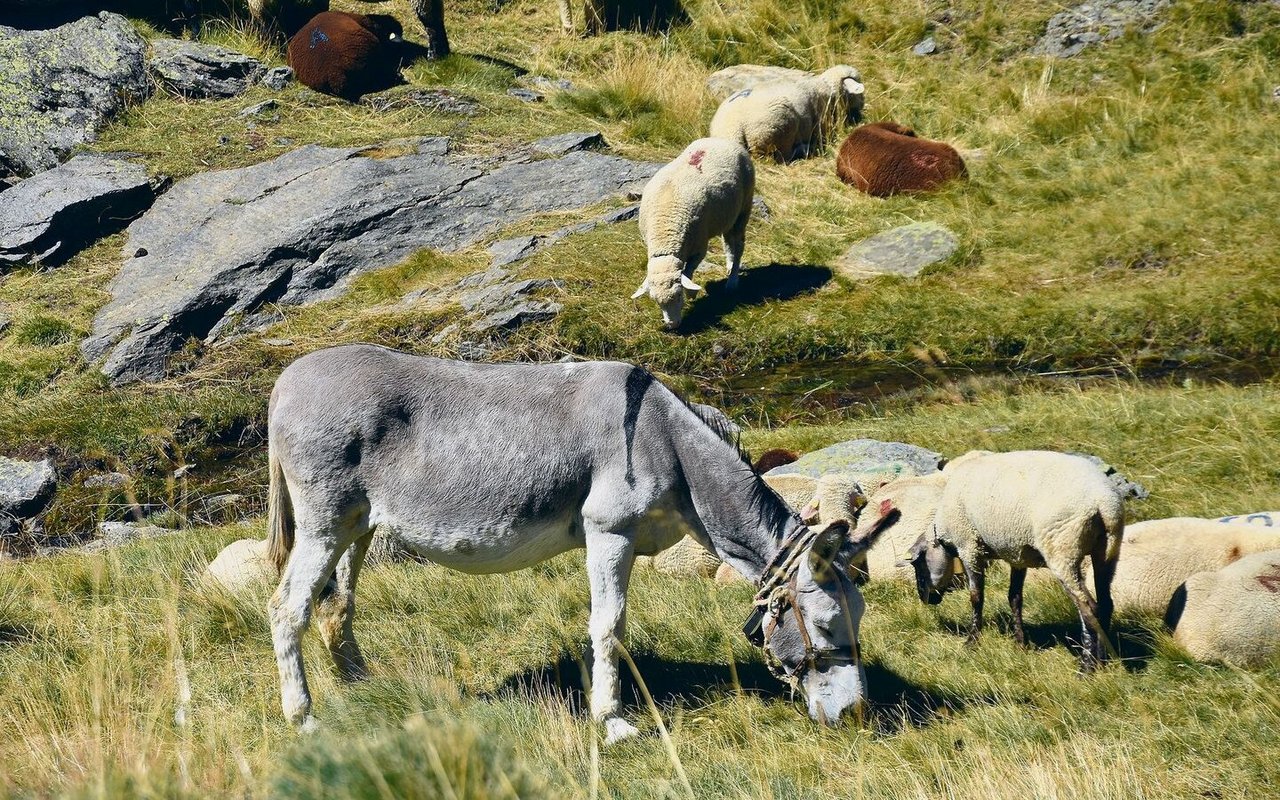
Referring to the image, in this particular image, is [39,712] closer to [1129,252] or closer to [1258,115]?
[1129,252]

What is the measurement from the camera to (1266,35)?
1805 cm

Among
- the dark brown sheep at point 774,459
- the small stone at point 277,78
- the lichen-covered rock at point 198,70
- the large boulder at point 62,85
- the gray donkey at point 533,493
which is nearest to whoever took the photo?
the gray donkey at point 533,493

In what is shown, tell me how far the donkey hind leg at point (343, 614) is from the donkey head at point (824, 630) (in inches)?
89.4

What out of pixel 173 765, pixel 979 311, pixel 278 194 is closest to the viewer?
pixel 173 765

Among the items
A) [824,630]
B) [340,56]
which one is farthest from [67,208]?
[824,630]

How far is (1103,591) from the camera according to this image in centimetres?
668

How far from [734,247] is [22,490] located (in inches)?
331

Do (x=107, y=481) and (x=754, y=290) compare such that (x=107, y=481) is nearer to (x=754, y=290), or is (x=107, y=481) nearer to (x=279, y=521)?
(x=279, y=521)

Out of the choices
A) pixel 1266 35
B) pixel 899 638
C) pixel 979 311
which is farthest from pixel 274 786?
pixel 1266 35

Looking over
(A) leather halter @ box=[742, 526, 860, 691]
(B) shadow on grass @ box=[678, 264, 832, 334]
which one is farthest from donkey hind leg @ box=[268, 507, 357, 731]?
(B) shadow on grass @ box=[678, 264, 832, 334]

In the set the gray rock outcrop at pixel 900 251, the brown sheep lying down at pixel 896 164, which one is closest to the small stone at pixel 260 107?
the brown sheep lying down at pixel 896 164

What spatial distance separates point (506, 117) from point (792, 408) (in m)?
8.87

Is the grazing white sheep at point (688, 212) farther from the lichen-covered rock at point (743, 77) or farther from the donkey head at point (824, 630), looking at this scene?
the donkey head at point (824, 630)

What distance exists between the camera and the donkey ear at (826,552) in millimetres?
5691
